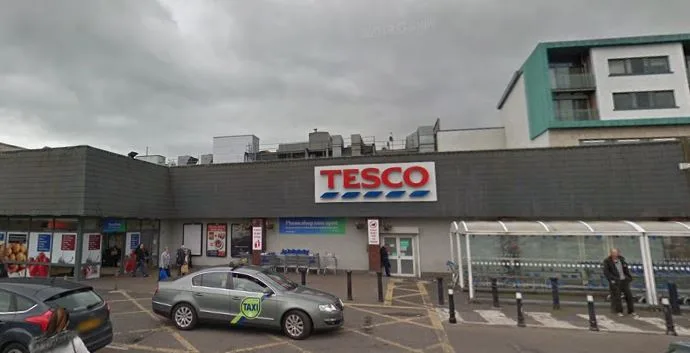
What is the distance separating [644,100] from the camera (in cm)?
2617

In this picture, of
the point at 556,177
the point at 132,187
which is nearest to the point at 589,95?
the point at 556,177

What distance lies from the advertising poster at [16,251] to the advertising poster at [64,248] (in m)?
1.56

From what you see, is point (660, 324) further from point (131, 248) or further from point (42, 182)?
point (42, 182)

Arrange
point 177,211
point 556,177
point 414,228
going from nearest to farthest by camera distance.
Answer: point 556,177 < point 414,228 < point 177,211

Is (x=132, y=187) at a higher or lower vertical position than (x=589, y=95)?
lower

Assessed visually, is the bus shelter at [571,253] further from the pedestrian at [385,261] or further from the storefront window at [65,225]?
the storefront window at [65,225]

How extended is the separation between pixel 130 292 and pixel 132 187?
5.27 m

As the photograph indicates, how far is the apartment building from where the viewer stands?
2541cm

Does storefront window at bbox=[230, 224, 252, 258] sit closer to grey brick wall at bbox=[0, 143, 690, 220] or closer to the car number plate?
grey brick wall at bbox=[0, 143, 690, 220]

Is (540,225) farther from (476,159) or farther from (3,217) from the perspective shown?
(3,217)

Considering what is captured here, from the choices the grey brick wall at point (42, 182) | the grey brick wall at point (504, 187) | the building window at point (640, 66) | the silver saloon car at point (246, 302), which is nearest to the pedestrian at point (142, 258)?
the grey brick wall at point (504, 187)

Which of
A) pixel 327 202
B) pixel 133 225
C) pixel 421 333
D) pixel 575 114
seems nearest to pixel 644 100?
pixel 575 114

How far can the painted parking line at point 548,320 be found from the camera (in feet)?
28.9

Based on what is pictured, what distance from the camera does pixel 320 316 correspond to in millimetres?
7500
